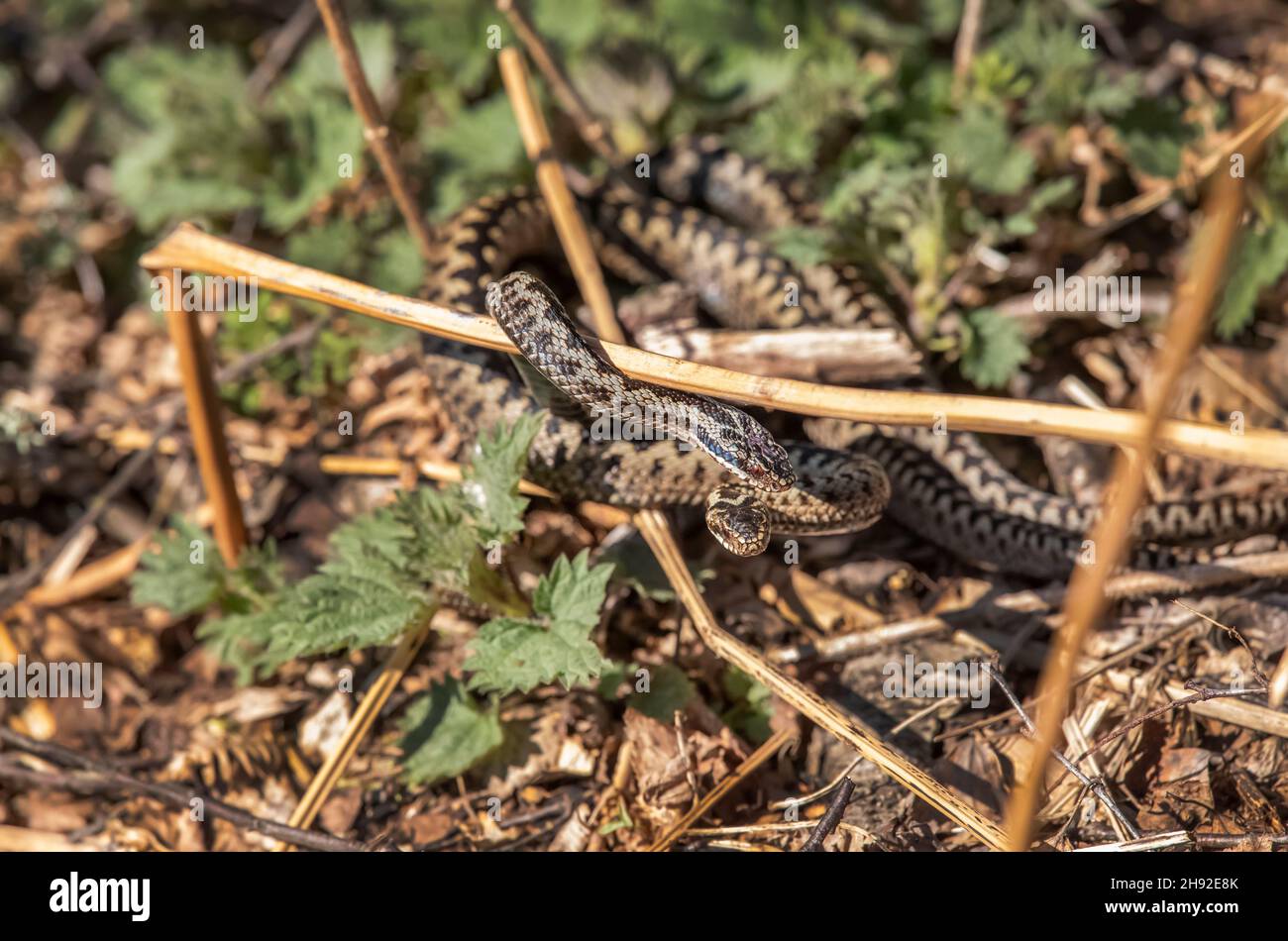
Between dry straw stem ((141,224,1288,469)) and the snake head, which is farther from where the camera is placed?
the snake head

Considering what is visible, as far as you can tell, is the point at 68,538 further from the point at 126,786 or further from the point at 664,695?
the point at 664,695

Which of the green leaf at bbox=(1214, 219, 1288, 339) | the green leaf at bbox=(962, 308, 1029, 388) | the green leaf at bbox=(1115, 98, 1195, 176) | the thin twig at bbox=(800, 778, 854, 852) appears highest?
the green leaf at bbox=(1115, 98, 1195, 176)

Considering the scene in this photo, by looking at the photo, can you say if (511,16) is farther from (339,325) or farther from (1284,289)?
(1284,289)

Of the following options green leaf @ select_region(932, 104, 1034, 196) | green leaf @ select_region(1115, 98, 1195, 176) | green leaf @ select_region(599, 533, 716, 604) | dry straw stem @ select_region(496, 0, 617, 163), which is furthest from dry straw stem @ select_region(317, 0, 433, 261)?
green leaf @ select_region(1115, 98, 1195, 176)

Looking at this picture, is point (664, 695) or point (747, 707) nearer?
point (664, 695)

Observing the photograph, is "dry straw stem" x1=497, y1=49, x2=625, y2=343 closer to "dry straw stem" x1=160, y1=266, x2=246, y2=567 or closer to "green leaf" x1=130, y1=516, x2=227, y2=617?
"dry straw stem" x1=160, y1=266, x2=246, y2=567

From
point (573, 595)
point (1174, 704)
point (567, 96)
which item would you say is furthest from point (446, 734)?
point (567, 96)
